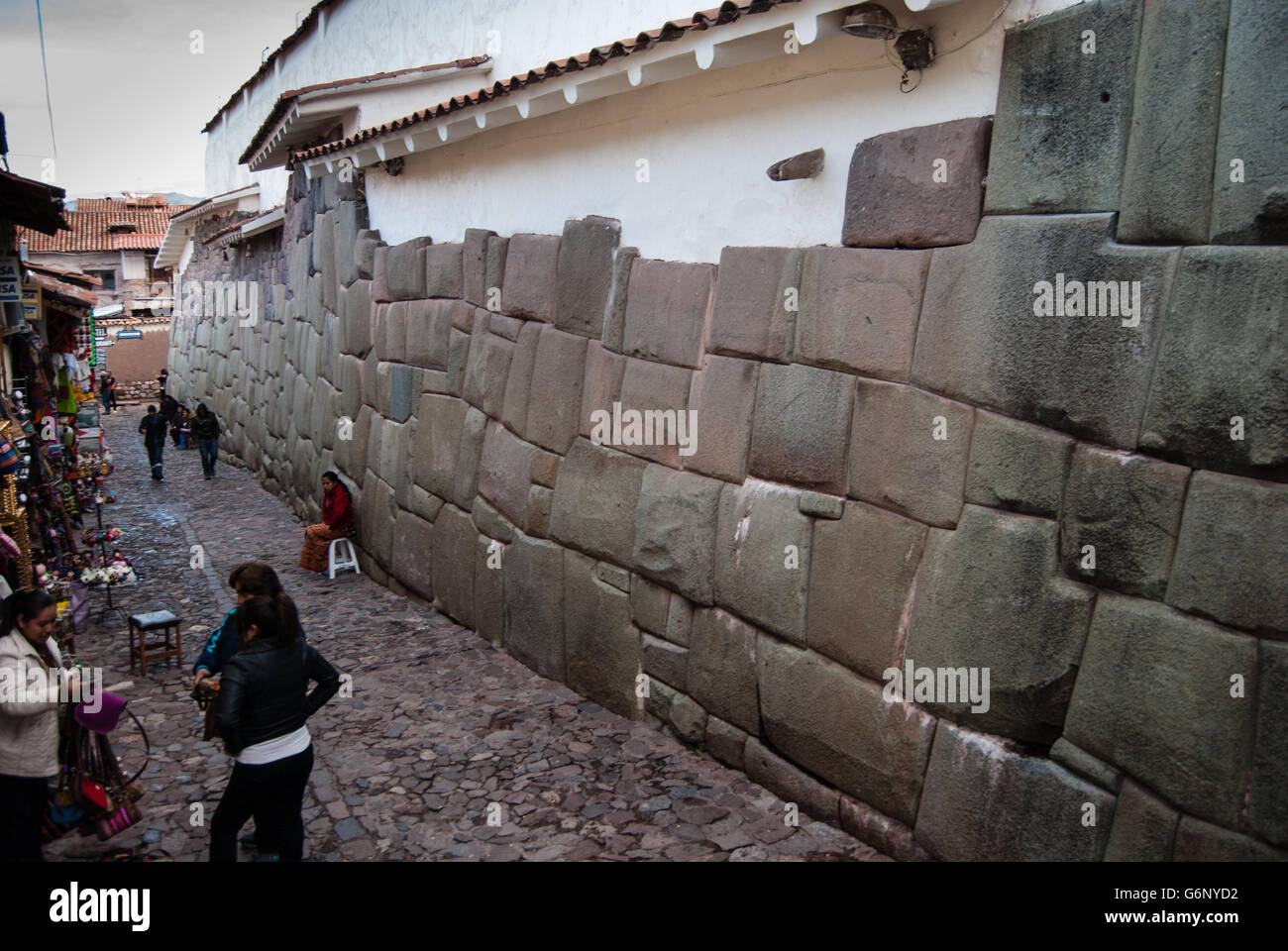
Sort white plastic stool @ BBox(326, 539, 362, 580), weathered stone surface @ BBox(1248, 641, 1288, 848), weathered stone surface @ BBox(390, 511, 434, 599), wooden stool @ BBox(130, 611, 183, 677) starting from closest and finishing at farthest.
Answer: weathered stone surface @ BBox(1248, 641, 1288, 848), wooden stool @ BBox(130, 611, 183, 677), weathered stone surface @ BBox(390, 511, 434, 599), white plastic stool @ BBox(326, 539, 362, 580)

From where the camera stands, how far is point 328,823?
540cm

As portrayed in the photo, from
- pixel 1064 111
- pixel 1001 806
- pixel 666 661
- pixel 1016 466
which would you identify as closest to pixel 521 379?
pixel 666 661

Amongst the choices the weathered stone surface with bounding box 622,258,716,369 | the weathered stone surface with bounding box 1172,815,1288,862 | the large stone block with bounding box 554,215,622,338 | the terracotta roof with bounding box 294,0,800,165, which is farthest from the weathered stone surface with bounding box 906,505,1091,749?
the large stone block with bounding box 554,215,622,338

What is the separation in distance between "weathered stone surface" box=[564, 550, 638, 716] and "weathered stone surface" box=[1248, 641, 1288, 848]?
3701mm

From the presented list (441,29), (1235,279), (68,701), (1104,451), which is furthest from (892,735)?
(441,29)

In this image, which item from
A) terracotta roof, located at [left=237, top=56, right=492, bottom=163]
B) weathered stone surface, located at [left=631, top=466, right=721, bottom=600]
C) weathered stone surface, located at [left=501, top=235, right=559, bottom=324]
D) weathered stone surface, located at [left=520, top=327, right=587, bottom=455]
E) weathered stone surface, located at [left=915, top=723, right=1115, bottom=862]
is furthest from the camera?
terracotta roof, located at [left=237, top=56, right=492, bottom=163]

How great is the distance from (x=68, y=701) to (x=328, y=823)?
1375 millimetres

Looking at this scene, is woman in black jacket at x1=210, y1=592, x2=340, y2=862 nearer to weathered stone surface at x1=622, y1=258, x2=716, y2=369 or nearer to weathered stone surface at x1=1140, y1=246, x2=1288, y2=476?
weathered stone surface at x1=622, y1=258, x2=716, y2=369

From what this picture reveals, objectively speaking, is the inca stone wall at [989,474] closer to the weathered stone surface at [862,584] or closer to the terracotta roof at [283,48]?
the weathered stone surface at [862,584]

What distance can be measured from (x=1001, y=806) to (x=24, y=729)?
3.90 m

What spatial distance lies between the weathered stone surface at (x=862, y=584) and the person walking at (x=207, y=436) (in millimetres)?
13922

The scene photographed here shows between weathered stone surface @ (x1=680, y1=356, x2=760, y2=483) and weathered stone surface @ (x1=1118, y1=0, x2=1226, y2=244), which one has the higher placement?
weathered stone surface @ (x1=1118, y1=0, x2=1226, y2=244)

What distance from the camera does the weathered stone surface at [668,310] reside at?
19.4 feet

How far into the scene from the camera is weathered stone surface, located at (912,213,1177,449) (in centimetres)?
368
